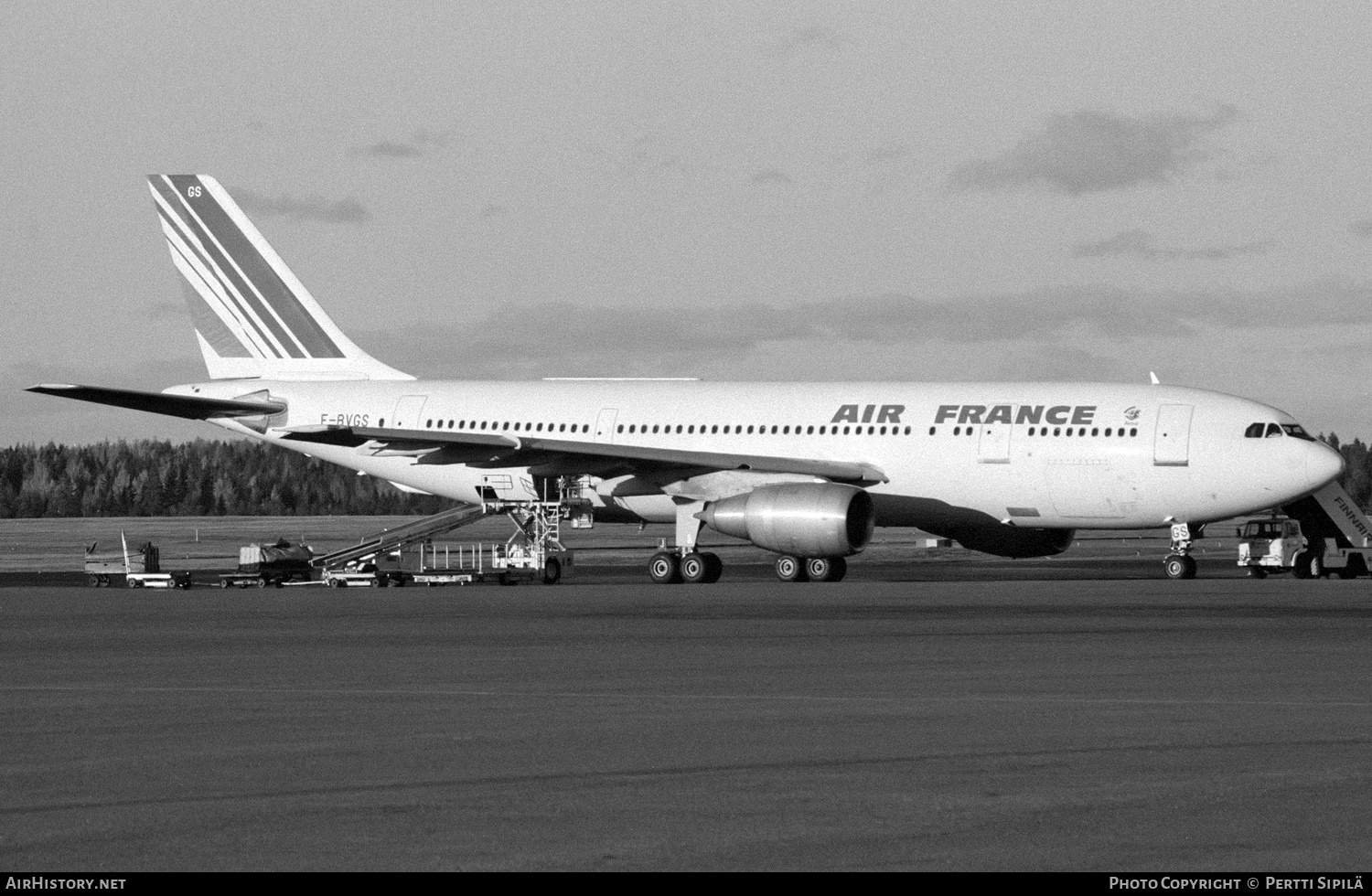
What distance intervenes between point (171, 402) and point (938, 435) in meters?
16.0

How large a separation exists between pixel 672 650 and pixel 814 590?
1433cm

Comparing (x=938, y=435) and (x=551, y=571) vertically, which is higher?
(x=938, y=435)

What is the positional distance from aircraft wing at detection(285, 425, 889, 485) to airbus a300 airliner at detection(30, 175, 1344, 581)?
5 centimetres

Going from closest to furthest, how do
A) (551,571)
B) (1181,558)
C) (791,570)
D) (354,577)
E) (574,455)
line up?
(1181,558) < (574,455) < (791,570) < (551,571) < (354,577)

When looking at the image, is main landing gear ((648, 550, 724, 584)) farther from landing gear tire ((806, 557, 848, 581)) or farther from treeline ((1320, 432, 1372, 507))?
treeline ((1320, 432, 1372, 507))

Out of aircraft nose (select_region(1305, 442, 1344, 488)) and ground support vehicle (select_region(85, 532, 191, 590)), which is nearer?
aircraft nose (select_region(1305, 442, 1344, 488))

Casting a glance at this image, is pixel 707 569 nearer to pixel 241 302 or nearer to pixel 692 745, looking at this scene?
pixel 241 302

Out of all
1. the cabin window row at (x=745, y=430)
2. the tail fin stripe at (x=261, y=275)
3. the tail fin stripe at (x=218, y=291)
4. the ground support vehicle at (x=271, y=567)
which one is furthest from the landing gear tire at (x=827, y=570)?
the tail fin stripe at (x=218, y=291)

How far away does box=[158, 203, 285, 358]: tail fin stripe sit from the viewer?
49.9 meters

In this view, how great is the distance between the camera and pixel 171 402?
1730 inches

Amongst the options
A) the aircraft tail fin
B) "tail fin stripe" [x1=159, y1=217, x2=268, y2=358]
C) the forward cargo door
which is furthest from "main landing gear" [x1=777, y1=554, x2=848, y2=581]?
"tail fin stripe" [x1=159, y1=217, x2=268, y2=358]

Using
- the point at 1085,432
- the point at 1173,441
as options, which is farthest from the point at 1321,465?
the point at 1085,432

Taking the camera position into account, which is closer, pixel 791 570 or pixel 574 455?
pixel 574 455

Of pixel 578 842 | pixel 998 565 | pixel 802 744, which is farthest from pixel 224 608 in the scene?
pixel 998 565
